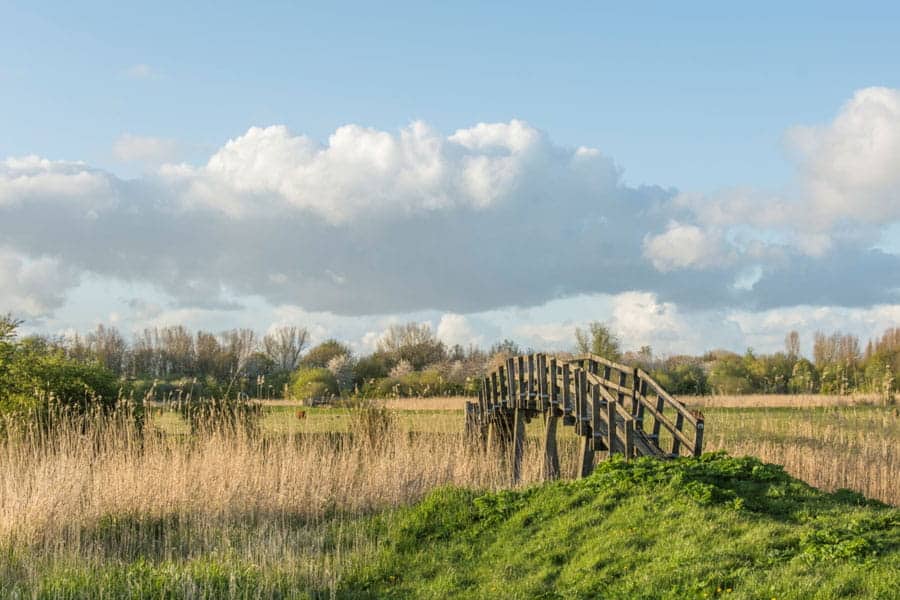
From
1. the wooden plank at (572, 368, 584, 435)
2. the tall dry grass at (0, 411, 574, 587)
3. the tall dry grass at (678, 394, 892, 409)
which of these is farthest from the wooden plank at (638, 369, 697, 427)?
the tall dry grass at (678, 394, 892, 409)

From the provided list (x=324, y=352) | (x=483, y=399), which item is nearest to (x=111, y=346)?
(x=324, y=352)

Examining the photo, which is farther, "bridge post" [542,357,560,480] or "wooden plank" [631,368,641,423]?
"bridge post" [542,357,560,480]

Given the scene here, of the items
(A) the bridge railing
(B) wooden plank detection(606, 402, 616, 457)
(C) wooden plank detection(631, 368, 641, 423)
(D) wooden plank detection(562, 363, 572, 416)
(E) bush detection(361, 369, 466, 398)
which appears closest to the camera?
(A) the bridge railing

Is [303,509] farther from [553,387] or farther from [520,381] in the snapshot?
[520,381]

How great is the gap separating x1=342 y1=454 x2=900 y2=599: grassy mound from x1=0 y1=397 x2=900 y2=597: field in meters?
0.04

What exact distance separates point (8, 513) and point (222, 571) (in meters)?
4.64

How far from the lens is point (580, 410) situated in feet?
54.6

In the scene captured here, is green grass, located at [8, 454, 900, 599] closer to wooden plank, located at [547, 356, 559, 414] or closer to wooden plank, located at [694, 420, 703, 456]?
wooden plank, located at [694, 420, 703, 456]

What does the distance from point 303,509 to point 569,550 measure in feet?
22.1

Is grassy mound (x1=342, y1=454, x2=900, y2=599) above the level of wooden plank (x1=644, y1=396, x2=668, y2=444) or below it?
below

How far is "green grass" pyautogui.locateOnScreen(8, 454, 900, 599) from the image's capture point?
8883mm

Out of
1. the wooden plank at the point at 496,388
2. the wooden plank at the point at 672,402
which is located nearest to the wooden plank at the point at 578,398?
the wooden plank at the point at 672,402

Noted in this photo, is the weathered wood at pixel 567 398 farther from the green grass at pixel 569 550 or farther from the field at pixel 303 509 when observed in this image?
the green grass at pixel 569 550

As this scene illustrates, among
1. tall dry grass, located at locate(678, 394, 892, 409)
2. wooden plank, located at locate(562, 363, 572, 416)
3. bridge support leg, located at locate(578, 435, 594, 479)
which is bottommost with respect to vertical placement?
bridge support leg, located at locate(578, 435, 594, 479)
